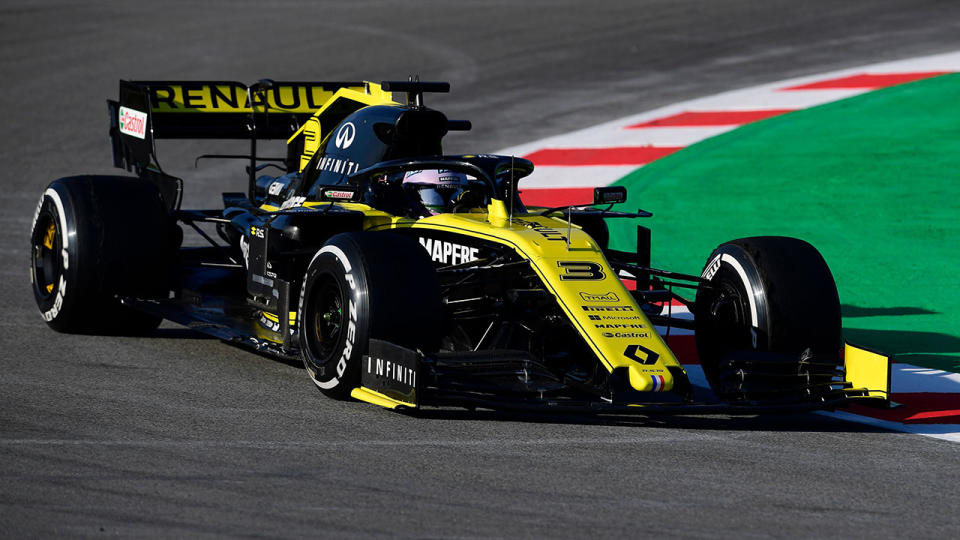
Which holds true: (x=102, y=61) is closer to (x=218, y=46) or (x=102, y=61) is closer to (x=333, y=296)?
(x=218, y=46)

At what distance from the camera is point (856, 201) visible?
13.5m

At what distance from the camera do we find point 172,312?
29.9 ft

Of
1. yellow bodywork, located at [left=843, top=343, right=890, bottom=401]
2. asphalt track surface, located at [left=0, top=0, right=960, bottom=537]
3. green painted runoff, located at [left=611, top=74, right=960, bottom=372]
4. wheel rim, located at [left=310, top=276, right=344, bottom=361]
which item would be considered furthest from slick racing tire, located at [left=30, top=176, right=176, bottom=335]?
yellow bodywork, located at [left=843, top=343, right=890, bottom=401]

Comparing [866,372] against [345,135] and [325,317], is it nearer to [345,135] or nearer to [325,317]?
[325,317]

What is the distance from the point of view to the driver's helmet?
875 cm

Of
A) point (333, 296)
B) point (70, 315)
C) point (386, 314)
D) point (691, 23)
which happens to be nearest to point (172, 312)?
point (70, 315)

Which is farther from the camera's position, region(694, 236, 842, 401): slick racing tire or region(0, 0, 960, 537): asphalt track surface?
region(694, 236, 842, 401): slick racing tire

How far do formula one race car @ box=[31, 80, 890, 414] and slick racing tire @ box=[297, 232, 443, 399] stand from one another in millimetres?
10

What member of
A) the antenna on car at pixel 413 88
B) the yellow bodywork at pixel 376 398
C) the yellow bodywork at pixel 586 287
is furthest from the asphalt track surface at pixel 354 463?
the antenna on car at pixel 413 88

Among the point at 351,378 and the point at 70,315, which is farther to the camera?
the point at 70,315

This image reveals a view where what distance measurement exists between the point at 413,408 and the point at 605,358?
3.09ft

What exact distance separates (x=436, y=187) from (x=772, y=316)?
2139mm

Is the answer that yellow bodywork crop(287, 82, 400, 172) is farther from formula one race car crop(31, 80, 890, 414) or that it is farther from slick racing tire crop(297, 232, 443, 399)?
slick racing tire crop(297, 232, 443, 399)

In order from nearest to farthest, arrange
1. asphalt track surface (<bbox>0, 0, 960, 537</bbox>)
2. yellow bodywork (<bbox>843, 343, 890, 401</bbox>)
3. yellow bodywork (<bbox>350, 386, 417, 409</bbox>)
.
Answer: asphalt track surface (<bbox>0, 0, 960, 537</bbox>) → yellow bodywork (<bbox>350, 386, 417, 409</bbox>) → yellow bodywork (<bbox>843, 343, 890, 401</bbox>)
